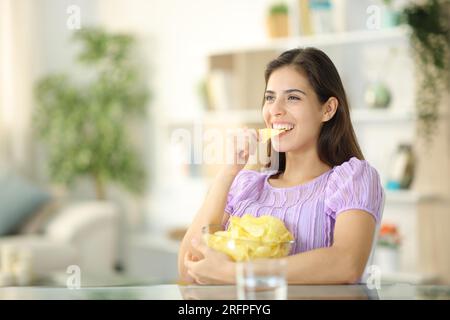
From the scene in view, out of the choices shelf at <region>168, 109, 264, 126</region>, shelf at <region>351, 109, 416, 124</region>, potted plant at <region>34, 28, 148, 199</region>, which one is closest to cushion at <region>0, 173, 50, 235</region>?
potted plant at <region>34, 28, 148, 199</region>

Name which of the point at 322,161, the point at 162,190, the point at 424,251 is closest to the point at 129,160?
the point at 162,190

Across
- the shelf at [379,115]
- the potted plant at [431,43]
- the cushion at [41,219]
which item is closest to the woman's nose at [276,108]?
the potted plant at [431,43]

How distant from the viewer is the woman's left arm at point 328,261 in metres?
0.97

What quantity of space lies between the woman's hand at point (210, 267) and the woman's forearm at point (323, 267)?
3.0 inches

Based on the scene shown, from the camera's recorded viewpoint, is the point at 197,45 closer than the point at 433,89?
No

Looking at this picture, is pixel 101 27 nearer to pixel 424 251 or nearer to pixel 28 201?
pixel 28 201

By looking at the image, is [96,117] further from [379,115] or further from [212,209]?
[212,209]


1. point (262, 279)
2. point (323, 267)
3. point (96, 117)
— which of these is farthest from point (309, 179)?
point (96, 117)

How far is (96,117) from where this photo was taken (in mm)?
5223

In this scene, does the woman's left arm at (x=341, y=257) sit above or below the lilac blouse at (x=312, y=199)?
below

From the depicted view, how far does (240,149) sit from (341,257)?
0.19 m

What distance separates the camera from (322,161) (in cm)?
108

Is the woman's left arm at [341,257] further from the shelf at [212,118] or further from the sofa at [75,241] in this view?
the sofa at [75,241]

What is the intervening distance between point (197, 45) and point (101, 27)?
77 cm
